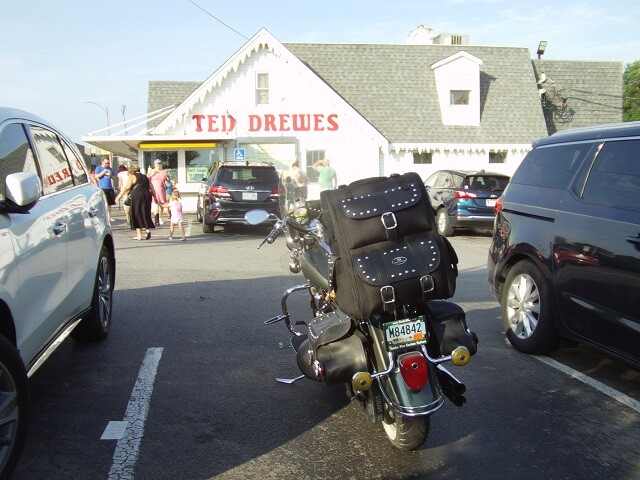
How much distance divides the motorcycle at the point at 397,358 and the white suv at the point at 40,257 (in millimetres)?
1552

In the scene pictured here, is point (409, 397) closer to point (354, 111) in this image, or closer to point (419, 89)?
point (354, 111)

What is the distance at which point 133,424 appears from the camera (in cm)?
397

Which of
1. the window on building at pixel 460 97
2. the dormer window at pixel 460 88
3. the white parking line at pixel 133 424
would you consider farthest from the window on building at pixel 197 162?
the white parking line at pixel 133 424

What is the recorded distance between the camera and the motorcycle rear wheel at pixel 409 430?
3.46m

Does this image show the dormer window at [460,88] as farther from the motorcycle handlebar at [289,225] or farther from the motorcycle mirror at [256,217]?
the motorcycle mirror at [256,217]

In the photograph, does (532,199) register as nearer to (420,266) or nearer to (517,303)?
(517,303)

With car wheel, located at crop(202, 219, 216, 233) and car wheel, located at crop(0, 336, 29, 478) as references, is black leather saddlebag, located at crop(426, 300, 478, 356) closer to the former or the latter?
car wheel, located at crop(0, 336, 29, 478)

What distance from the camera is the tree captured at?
4805 cm

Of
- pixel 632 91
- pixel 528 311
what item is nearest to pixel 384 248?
pixel 528 311

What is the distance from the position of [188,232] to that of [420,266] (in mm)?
13448

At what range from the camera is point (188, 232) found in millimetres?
16312

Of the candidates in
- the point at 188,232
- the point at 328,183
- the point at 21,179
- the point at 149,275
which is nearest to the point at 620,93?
the point at 328,183

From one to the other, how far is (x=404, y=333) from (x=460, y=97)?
24.3 metres

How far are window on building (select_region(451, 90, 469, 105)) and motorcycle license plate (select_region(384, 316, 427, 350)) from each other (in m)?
24.0
